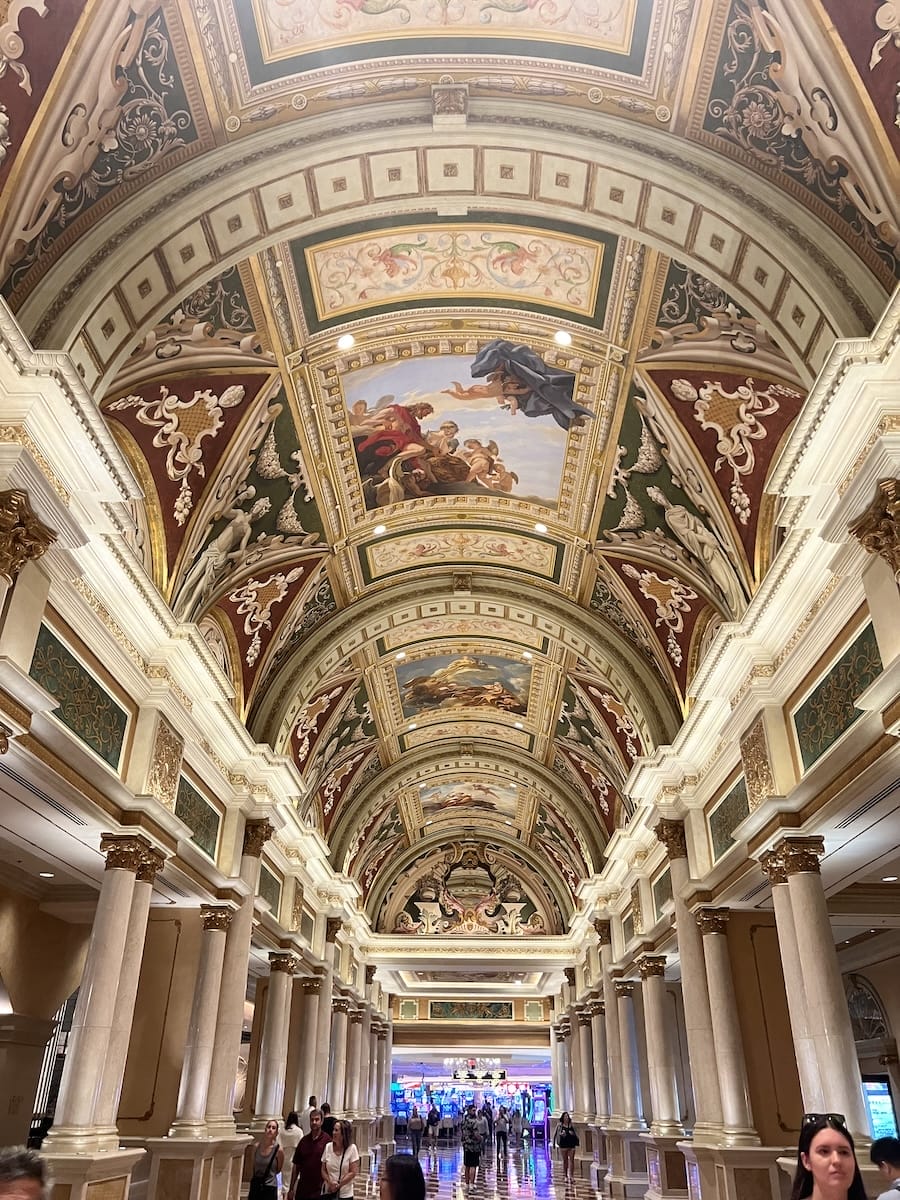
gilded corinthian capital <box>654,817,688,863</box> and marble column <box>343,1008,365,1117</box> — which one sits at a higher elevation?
gilded corinthian capital <box>654,817,688,863</box>

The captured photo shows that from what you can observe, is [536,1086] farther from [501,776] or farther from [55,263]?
[55,263]

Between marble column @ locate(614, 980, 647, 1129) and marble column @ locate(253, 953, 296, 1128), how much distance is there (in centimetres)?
746

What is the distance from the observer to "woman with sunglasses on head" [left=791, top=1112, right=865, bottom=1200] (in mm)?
2838

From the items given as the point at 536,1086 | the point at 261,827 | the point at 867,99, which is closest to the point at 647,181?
the point at 867,99

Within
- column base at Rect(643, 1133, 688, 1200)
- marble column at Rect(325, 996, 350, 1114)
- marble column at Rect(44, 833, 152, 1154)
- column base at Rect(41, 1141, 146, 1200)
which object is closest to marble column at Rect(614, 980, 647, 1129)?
column base at Rect(643, 1133, 688, 1200)

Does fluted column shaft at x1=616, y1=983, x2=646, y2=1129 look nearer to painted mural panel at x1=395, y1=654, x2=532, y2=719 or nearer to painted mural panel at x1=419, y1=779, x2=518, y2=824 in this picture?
painted mural panel at x1=395, y1=654, x2=532, y2=719

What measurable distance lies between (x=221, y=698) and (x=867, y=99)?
32.3 ft

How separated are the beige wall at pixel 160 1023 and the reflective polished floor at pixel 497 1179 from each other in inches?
171

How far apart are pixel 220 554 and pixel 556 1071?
28457 millimetres

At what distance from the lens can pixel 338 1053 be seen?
2347 cm

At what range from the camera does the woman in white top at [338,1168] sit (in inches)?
309

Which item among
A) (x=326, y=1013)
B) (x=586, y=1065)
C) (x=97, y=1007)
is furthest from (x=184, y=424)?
(x=586, y=1065)

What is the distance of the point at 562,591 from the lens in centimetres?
1647

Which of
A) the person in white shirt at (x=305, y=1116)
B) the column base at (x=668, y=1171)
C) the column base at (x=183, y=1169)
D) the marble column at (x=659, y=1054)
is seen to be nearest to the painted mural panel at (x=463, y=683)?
the marble column at (x=659, y=1054)
